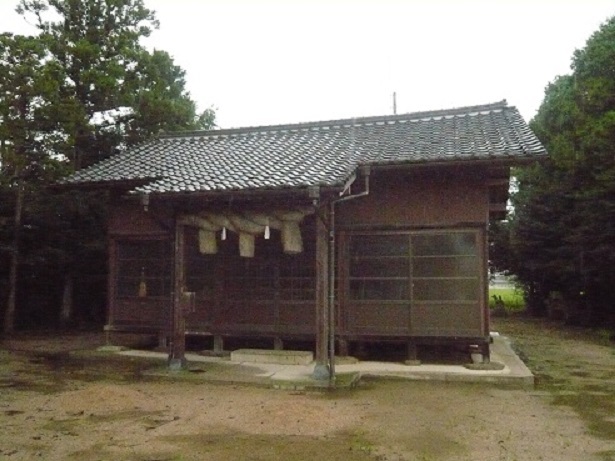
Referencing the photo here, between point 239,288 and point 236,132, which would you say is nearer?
point 239,288

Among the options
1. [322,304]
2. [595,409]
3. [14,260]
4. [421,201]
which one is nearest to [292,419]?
[322,304]

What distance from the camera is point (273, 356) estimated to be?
37.6ft

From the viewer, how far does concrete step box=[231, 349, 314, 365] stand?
36.9ft

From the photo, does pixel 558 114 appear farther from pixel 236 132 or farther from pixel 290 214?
pixel 290 214

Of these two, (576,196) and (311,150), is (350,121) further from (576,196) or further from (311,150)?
(576,196)

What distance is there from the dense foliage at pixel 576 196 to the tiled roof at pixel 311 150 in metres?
6.60

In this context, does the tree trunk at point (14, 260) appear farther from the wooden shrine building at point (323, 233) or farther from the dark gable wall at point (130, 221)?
the dark gable wall at point (130, 221)

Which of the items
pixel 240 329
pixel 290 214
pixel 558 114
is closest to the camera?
pixel 290 214

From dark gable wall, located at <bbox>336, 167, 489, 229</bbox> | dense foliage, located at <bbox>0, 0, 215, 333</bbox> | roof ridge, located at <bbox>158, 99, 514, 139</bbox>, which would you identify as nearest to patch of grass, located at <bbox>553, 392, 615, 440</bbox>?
dark gable wall, located at <bbox>336, 167, 489, 229</bbox>

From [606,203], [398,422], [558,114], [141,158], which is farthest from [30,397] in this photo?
[558,114]

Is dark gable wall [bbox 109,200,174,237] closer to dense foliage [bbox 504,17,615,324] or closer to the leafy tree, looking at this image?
the leafy tree

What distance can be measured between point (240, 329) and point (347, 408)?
476 centimetres

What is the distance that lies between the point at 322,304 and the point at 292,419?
2621 mm

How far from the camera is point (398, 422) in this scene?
720 centimetres
